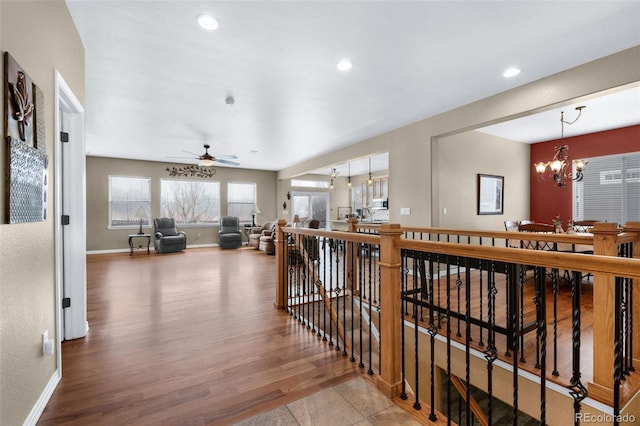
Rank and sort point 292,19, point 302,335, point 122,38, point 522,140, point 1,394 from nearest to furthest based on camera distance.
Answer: point 1,394 → point 292,19 → point 122,38 → point 302,335 → point 522,140

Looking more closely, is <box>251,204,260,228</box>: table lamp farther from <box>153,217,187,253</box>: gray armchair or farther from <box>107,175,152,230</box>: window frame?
<box>107,175,152,230</box>: window frame

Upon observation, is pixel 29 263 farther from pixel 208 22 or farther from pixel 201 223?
pixel 201 223

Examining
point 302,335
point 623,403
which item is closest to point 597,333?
point 623,403

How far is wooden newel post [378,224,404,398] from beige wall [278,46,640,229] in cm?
306

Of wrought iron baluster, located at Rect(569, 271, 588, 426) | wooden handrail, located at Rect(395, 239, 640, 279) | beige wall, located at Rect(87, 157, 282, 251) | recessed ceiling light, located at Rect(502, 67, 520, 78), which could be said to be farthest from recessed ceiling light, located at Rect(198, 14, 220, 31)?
beige wall, located at Rect(87, 157, 282, 251)

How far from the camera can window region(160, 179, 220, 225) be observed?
30.0 ft

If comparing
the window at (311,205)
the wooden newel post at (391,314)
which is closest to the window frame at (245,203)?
the window at (311,205)

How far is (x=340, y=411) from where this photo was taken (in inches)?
68.2

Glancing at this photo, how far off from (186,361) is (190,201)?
8.02 meters

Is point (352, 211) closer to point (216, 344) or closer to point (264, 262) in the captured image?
point (264, 262)

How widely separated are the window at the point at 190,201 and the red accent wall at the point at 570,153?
30.3ft

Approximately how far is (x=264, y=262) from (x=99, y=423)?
5037 millimetres

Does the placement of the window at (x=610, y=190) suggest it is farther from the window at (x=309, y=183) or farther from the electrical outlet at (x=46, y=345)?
the electrical outlet at (x=46, y=345)

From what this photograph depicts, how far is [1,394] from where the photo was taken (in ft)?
4.16
